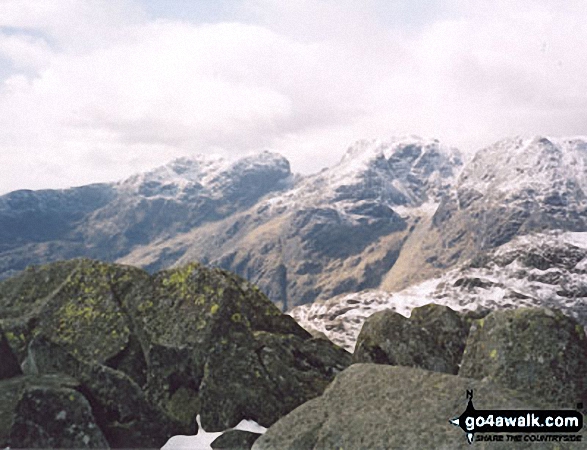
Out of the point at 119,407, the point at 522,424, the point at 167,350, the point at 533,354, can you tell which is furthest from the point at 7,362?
the point at 533,354

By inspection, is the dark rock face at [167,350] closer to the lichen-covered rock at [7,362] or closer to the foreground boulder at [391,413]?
the lichen-covered rock at [7,362]

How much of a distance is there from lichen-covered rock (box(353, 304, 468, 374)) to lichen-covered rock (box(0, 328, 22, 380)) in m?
13.3

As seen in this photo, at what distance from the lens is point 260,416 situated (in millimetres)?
17469

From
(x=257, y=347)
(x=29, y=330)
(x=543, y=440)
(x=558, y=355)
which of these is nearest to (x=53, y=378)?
(x=29, y=330)

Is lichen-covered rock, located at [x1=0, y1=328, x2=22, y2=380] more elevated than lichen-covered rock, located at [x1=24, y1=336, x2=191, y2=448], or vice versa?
lichen-covered rock, located at [x1=0, y1=328, x2=22, y2=380]

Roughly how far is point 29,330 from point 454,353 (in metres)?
17.6

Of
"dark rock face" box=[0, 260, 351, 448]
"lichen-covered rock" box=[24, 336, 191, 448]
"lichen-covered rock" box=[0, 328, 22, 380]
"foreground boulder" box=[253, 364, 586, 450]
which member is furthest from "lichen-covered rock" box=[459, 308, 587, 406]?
"lichen-covered rock" box=[0, 328, 22, 380]

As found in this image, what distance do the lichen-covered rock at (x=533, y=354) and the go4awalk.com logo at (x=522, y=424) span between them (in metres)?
2.09

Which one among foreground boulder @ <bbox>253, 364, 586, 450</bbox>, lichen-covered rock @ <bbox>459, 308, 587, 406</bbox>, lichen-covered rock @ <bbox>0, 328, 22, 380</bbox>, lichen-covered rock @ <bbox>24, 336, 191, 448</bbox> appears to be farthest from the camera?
lichen-covered rock @ <bbox>0, 328, 22, 380</bbox>

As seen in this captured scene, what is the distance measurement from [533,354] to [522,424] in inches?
137

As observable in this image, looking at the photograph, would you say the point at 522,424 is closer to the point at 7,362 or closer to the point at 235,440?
the point at 235,440

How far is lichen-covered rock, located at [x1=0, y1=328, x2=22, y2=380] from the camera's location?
18.6m

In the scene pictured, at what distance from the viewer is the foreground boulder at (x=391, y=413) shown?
12.8 meters

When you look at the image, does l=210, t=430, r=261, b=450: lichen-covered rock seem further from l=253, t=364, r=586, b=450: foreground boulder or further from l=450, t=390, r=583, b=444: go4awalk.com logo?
l=450, t=390, r=583, b=444: go4awalk.com logo
